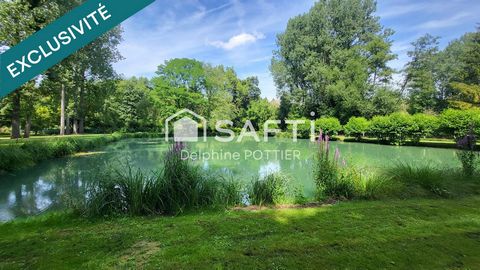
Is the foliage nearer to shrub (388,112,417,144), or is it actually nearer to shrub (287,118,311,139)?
shrub (388,112,417,144)

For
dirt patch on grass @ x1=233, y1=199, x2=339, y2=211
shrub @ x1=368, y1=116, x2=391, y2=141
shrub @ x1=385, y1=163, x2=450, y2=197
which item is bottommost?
dirt patch on grass @ x1=233, y1=199, x2=339, y2=211

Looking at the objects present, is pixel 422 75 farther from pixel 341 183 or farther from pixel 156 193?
pixel 156 193

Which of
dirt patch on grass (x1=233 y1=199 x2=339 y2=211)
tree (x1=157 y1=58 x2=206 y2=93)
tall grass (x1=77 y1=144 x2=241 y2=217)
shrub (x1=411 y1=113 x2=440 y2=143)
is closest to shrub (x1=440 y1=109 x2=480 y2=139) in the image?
shrub (x1=411 y1=113 x2=440 y2=143)

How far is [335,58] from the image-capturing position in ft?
91.6

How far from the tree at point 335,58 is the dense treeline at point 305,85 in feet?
0.35

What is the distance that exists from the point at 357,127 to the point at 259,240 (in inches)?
944

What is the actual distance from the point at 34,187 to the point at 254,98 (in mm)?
36218

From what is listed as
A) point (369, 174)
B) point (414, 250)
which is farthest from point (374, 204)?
point (414, 250)

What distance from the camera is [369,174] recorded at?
16.5 ft

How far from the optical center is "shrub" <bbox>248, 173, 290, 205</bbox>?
14.8 feet

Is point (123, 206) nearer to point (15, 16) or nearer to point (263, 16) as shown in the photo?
point (15, 16)

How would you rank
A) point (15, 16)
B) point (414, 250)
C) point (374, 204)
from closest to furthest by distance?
point (414, 250) → point (374, 204) → point (15, 16)

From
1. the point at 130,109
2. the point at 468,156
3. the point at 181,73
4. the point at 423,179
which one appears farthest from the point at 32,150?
the point at 181,73

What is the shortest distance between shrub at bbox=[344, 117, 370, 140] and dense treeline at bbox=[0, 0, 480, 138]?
166 centimetres
